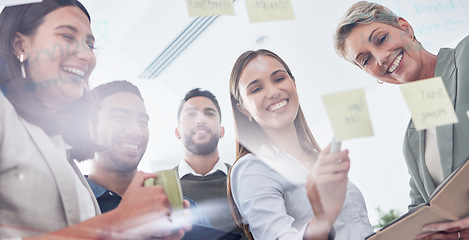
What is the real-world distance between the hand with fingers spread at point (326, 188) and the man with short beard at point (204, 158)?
0.71ft

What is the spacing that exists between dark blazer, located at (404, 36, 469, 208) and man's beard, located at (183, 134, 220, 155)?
2.06ft

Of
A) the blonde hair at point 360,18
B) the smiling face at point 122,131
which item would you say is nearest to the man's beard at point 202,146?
the smiling face at point 122,131

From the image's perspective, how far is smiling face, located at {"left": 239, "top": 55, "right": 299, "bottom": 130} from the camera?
3.69 ft

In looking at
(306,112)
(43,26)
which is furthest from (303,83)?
(43,26)

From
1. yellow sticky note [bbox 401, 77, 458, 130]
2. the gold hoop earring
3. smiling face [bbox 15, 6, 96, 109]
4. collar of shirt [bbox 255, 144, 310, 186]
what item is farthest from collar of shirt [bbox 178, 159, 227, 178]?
yellow sticky note [bbox 401, 77, 458, 130]

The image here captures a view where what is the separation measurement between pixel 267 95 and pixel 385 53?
1.36 ft

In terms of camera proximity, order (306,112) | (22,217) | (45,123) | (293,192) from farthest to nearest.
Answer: (306,112), (293,192), (45,123), (22,217)

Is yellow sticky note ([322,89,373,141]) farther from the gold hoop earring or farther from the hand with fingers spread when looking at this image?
the gold hoop earring

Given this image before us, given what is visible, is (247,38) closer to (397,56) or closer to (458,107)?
(397,56)

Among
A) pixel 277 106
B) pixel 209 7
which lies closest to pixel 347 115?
pixel 277 106

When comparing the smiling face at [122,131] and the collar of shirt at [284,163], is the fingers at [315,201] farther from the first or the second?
the smiling face at [122,131]

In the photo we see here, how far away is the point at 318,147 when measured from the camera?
1135 mm

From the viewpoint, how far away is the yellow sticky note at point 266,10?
107cm

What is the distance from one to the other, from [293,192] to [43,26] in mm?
739
